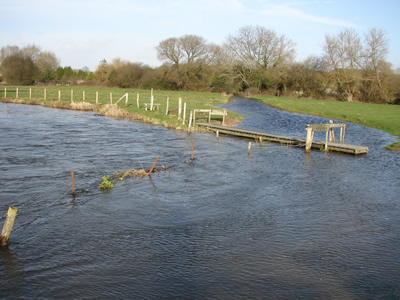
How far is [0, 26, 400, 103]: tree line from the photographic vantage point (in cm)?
6606

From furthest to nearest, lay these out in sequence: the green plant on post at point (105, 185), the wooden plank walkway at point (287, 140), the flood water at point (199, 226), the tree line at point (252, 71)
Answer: the tree line at point (252, 71), the wooden plank walkway at point (287, 140), the green plant on post at point (105, 185), the flood water at point (199, 226)

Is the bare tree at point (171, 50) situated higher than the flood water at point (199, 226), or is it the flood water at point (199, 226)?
the bare tree at point (171, 50)

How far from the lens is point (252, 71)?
3031 inches

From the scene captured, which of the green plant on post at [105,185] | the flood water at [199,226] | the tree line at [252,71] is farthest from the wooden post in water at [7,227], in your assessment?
the tree line at [252,71]

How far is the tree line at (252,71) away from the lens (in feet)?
217

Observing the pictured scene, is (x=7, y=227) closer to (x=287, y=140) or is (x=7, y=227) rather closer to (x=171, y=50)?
(x=287, y=140)

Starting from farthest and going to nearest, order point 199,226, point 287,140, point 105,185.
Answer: point 287,140
point 105,185
point 199,226

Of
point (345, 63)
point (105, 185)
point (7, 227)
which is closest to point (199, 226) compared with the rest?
point (105, 185)

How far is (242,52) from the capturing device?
7919 centimetres

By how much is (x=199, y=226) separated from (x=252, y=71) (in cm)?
6894

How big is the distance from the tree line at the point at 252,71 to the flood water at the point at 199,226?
49.7m

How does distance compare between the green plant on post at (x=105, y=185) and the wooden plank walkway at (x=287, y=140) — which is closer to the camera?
the green plant on post at (x=105, y=185)

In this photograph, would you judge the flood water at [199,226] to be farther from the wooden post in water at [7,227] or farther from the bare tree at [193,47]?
the bare tree at [193,47]

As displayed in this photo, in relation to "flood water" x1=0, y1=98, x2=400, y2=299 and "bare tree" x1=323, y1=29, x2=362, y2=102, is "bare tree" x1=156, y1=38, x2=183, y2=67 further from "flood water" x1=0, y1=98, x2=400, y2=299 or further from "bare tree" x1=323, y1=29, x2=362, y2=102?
"flood water" x1=0, y1=98, x2=400, y2=299
